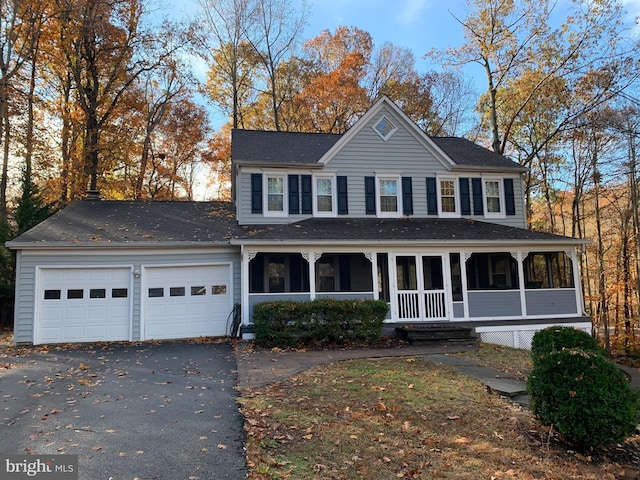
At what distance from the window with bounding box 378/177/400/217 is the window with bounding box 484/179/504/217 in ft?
11.5

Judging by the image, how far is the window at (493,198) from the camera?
15664 mm

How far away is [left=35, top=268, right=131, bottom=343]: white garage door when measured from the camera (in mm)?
11766

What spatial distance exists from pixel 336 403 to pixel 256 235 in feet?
23.7

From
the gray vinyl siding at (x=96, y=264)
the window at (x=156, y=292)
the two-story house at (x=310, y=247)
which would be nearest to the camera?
the gray vinyl siding at (x=96, y=264)

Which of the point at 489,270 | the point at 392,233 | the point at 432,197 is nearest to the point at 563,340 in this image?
the point at 392,233

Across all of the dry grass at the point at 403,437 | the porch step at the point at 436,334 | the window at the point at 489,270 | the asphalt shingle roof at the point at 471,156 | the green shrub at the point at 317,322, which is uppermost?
the asphalt shingle roof at the point at 471,156

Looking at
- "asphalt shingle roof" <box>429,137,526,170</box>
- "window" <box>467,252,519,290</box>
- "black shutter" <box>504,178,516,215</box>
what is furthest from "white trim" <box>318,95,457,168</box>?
"window" <box>467,252,519,290</box>

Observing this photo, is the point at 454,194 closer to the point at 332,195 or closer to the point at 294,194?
the point at 332,195

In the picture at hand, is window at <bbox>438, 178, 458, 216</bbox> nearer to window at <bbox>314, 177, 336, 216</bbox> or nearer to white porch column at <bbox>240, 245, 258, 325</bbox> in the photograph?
window at <bbox>314, 177, 336, 216</bbox>

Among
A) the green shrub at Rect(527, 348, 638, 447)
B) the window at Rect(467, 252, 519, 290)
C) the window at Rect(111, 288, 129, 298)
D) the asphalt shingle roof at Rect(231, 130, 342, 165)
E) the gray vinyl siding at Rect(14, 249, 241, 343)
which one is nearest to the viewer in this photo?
the green shrub at Rect(527, 348, 638, 447)

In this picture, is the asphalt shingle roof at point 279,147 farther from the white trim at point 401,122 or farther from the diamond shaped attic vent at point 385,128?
the diamond shaped attic vent at point 385,128

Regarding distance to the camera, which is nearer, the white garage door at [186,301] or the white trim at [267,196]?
the white garage door at [186,301]

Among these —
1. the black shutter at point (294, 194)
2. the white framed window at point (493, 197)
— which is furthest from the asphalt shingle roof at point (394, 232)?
the white framed window at point (493, 197)

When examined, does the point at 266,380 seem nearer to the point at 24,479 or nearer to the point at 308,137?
the point at 24,479
